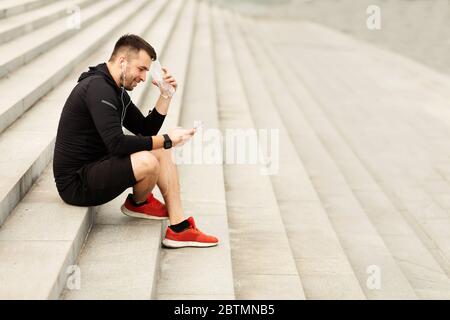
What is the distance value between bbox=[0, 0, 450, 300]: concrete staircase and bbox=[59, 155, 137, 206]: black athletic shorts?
11 cm

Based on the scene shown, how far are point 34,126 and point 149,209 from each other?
1625mm

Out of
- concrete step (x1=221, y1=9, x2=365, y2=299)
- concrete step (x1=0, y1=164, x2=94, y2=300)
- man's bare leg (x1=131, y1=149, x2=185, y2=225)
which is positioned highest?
man's bare leg (x1=131, y1=149, x2=185, y2=225)

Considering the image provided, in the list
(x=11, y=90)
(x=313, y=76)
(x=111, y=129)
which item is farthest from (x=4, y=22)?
(x=313, y=76)

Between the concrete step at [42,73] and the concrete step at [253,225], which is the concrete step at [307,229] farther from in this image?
the concrete step at [42,73]

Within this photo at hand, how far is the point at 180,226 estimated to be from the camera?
163 inches

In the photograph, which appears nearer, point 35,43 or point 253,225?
point 253,225

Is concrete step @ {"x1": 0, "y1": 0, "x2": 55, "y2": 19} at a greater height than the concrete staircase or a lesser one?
greater

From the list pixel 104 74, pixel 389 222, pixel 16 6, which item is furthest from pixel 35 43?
pixel 389 222

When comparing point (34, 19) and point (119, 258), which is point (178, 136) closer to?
point (119, 258)

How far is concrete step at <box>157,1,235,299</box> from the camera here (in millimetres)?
3742

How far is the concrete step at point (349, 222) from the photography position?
4660 mm

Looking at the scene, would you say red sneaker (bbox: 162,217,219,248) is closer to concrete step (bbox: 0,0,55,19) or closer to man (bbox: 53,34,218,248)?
man (bbox: 53,34,218,248)

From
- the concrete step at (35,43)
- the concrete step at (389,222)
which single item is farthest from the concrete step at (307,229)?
the concrete step at (35,43)

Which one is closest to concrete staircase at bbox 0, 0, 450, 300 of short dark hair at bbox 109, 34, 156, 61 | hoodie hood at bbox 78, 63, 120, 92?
hoodie hood at bbox 78, 63, 120, 92
